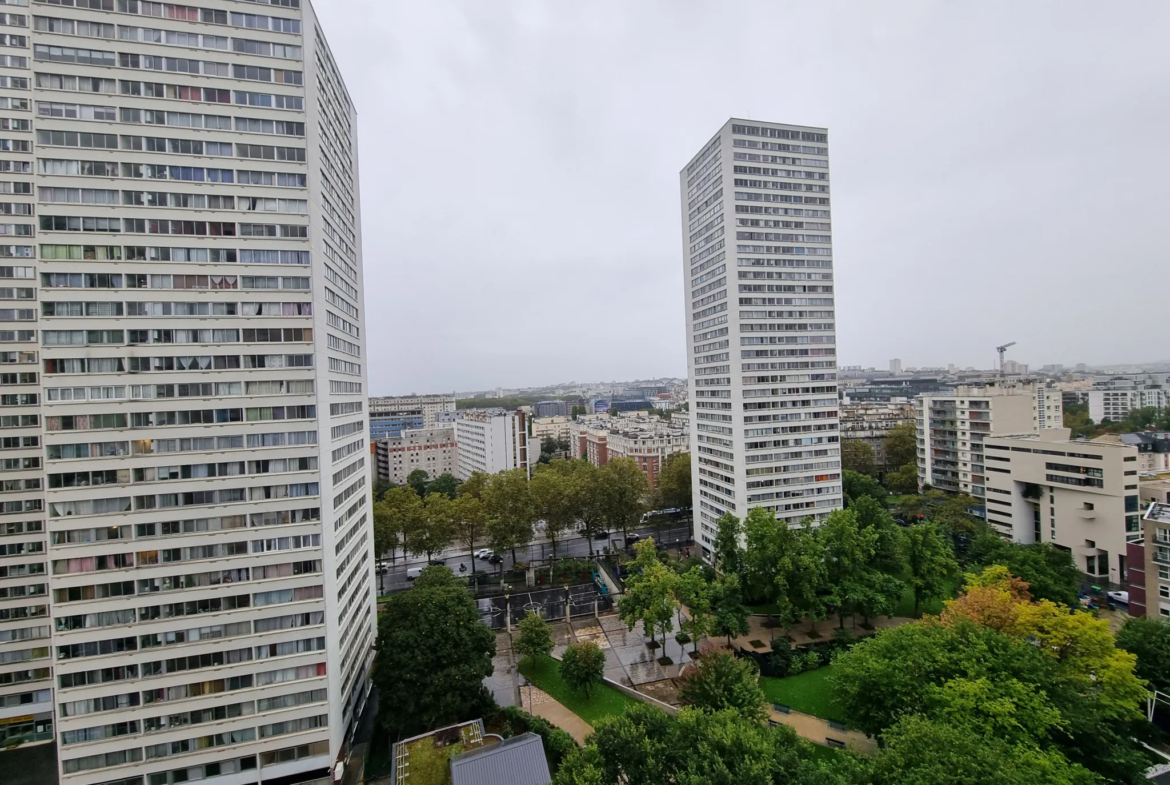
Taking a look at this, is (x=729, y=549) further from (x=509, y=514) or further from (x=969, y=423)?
(x=969, y=423)

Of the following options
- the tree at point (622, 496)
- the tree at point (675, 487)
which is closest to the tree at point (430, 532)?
the tree at point (622, 496)

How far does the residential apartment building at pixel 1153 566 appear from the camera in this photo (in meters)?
34.0

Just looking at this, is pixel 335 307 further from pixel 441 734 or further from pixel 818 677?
pixel 818 677

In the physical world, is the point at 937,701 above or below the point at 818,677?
above

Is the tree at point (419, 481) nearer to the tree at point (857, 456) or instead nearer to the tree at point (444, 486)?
the tree at point (444, 486)

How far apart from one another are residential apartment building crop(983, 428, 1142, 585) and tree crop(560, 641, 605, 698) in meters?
46.1

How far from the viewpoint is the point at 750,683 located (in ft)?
80.0

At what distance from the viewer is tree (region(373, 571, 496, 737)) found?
2741cm

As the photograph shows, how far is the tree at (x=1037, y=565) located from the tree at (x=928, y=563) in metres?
3.74

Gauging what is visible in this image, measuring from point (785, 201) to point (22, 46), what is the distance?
5678 cm

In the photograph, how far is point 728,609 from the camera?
3431 cm

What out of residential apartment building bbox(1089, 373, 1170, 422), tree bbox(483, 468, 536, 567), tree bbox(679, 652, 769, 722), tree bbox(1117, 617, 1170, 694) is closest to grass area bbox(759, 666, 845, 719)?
tree bbox(679, 652, 769, 722)

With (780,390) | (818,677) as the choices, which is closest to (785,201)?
(780,390)

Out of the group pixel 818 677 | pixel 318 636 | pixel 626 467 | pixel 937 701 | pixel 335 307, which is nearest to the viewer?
pixel 937 701
